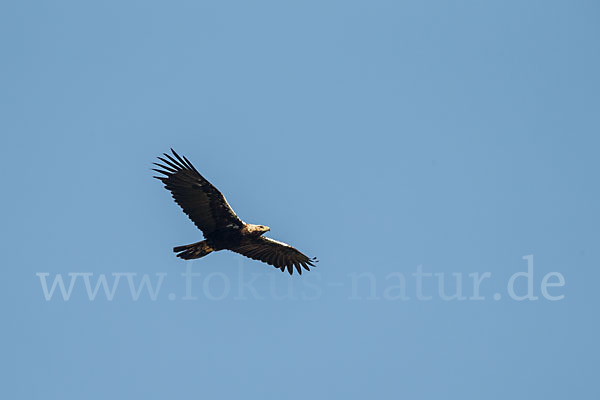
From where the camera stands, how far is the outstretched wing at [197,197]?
2903 centimetres

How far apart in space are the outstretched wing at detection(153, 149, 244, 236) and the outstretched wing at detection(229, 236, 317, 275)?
1287mm

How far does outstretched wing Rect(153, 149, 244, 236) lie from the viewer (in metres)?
29.0

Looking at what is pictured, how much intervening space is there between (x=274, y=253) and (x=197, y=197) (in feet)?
11.8

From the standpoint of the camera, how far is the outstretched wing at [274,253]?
31.0 meters

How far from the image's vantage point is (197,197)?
29344mm

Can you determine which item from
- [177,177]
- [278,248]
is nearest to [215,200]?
[177,177]

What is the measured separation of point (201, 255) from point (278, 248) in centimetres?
278

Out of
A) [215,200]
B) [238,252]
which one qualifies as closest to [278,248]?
[238,252]

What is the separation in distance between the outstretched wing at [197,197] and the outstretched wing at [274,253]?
1287 millimetres

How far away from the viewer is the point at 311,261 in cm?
3222

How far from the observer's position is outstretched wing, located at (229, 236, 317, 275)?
31.0 meters

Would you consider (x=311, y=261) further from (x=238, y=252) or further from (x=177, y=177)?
(x=177, y=177)

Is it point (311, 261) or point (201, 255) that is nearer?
point (201, 255)

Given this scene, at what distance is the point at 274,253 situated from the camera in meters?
31.8
